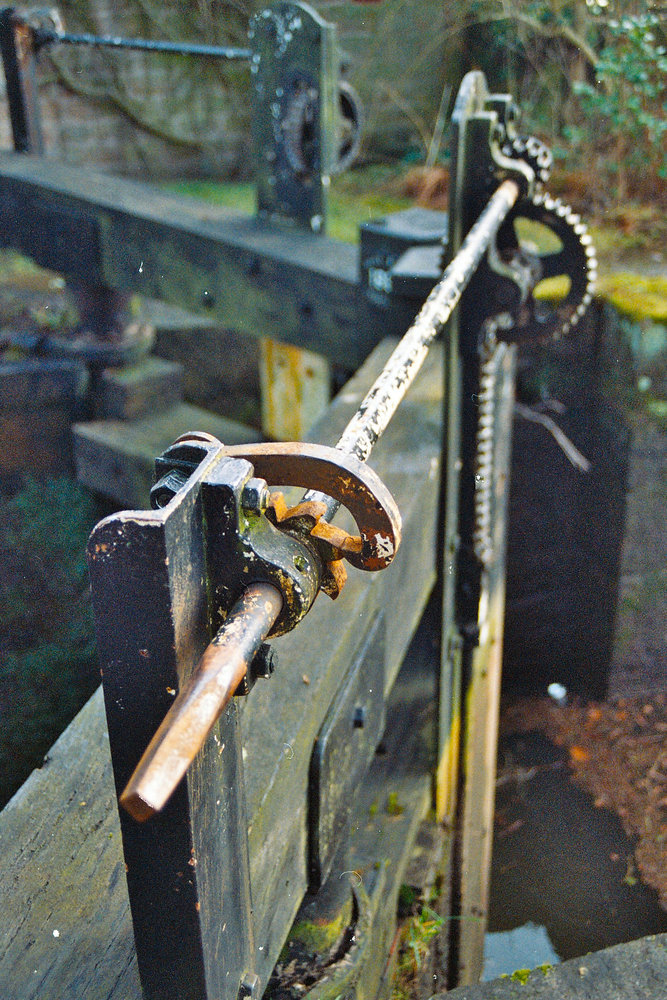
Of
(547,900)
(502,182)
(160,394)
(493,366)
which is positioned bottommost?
(547,900)

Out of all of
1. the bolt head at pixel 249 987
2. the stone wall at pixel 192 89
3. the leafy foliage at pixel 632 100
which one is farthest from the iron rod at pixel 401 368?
the stone wall at pixel 192 89

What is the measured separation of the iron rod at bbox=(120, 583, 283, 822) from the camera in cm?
58

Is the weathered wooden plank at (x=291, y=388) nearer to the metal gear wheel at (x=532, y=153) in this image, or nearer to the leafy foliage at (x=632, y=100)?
the metal gear wheel at (x=532, y=153)

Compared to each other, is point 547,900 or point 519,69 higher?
point 519,69

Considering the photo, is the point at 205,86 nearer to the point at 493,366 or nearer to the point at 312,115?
the point at 312,115

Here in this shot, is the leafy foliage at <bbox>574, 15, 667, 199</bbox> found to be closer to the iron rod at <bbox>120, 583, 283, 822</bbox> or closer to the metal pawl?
the metal pawl

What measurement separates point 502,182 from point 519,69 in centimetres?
499

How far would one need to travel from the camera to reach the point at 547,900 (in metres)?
3.98

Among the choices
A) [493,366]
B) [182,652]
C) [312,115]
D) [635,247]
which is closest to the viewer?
[182,652]

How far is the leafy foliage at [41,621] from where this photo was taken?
273 centimetres

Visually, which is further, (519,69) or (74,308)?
(519,69)

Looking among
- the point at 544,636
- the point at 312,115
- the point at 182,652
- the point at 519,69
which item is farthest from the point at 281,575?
the point at 519,69

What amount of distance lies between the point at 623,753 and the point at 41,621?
2721 mm

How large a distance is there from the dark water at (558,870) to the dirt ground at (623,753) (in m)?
0.06
